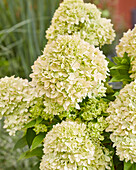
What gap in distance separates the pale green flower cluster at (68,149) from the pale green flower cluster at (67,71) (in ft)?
0.13

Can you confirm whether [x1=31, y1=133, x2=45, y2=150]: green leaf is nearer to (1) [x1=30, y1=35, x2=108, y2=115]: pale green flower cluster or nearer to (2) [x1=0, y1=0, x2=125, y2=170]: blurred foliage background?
(1) [x1=30, y1=35, x2=108, y2=115]: pale green flower cluster

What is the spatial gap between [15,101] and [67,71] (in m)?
0.14

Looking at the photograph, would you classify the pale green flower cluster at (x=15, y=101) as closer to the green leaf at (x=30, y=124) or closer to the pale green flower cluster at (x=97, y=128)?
the green leaf at (x=30, y=124)

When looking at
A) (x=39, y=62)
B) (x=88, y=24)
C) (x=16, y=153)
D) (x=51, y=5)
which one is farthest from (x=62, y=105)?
(x=51, y=5)

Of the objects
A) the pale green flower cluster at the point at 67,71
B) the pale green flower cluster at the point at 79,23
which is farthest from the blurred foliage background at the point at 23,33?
the pale green flower cluster at the point at 67,71

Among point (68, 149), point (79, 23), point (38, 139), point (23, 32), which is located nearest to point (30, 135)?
point (38, 139)

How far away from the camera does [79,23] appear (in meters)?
0.61

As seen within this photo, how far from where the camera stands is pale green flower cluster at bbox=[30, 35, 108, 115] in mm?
477

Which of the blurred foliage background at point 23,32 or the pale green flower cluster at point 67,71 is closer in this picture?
the pale green flower cluster at point 67,71

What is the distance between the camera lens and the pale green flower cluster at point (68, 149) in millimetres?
473

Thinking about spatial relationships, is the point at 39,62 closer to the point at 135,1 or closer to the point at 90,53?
the point at 90,53

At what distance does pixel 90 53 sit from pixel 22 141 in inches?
10.3

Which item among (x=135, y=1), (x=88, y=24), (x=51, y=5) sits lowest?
(x=88, y=24)

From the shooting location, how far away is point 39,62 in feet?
1.63
